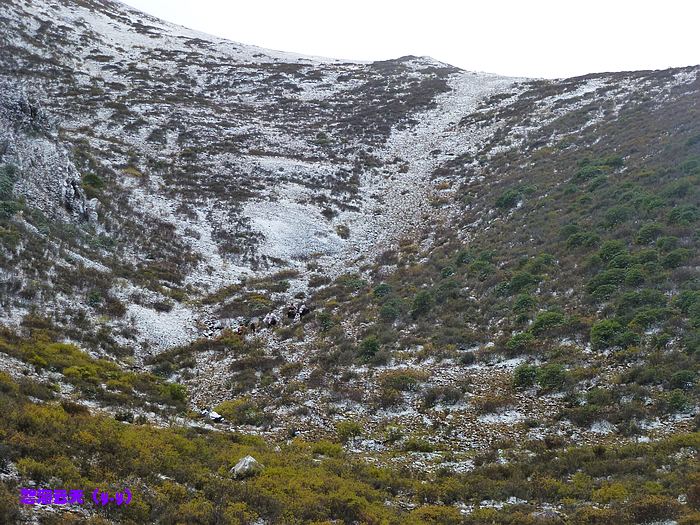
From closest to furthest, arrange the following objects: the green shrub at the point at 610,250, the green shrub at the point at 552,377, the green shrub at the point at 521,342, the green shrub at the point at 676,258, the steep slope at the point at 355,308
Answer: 1. the steep slope at the point at 355,308
2. the green shrub at the point at 552,377
3. the green shrub at the point at 521,342
4. the green shrub at the point at 676,258
5. the green shrub at the point at 610,250

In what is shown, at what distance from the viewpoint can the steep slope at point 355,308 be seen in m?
11.5

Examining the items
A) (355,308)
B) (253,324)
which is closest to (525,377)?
(355,308)

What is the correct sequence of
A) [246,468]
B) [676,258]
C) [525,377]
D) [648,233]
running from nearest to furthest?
[246,468]
[525,377]
[676,258]
[648,233]

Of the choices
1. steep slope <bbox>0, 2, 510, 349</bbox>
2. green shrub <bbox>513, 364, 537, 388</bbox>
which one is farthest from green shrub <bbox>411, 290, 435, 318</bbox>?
steep slope <bbox>0, 2, 510, 349</bbox>

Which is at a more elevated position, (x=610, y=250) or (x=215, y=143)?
(x=215, y=143)

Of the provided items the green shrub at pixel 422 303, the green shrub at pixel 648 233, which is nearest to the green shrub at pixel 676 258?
the green shrub at pixel 648 233

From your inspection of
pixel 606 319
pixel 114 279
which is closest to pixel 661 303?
pixel 606 319

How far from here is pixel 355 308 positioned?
27250 mm

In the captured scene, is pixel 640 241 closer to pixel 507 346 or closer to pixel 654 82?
pixel 507 346

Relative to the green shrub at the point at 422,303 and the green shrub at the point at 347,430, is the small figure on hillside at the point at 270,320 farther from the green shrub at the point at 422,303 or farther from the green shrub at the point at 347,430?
the green shrub at the point at 347,430

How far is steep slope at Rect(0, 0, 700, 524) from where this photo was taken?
37.9 ft

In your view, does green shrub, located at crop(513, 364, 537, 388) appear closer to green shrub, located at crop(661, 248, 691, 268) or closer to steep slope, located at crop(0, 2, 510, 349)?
green shrub, located at crop(661, 248, 691, 268)

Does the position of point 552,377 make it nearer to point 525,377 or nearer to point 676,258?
point 525,377

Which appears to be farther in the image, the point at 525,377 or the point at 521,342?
the point at 521,342
